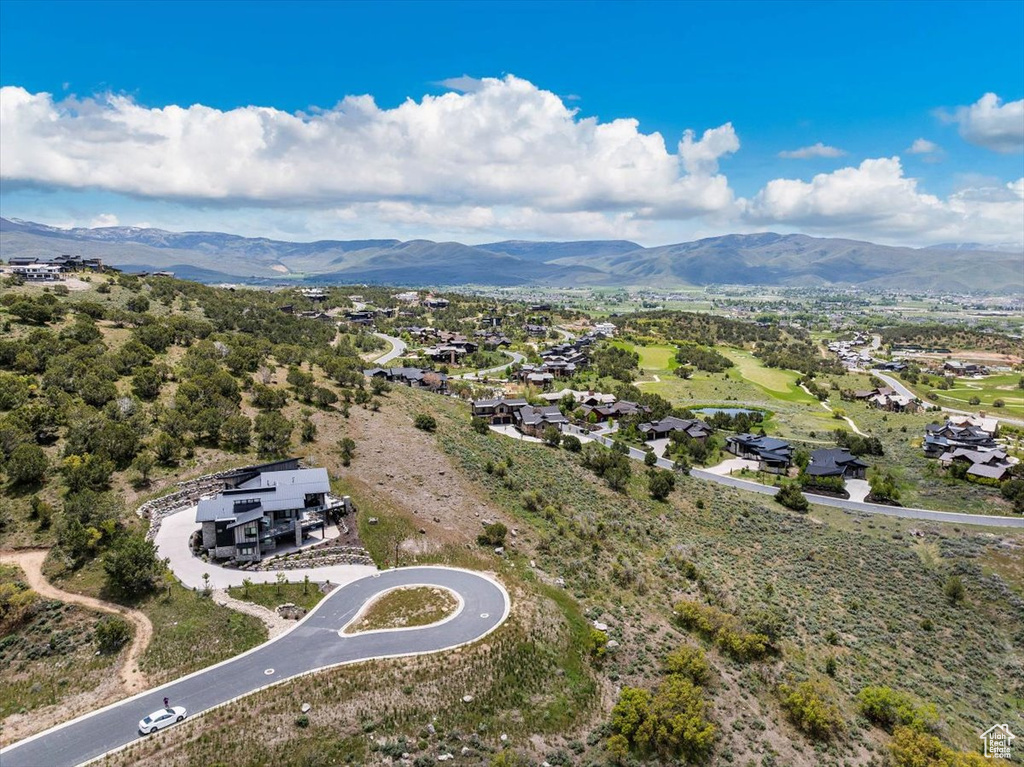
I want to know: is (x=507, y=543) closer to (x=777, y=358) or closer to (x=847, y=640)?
(x=847, y=640)

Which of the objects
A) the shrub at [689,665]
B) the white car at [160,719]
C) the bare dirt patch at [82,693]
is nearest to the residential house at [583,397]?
the shrub at [689,665]

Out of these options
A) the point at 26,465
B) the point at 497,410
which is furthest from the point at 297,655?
the point at 497,410

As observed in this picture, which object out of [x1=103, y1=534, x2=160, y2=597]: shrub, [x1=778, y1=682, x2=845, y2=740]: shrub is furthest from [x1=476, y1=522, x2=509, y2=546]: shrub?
[x1=103, y1=534, x2=160, y2=597]: shrub

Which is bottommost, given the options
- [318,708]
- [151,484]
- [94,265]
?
[318,708]

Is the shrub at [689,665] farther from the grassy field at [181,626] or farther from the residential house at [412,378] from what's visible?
the residential house at [412,378]

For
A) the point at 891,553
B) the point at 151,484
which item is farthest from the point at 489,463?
the point at 891,553

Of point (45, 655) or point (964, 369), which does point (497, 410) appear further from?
point (964, 369)
